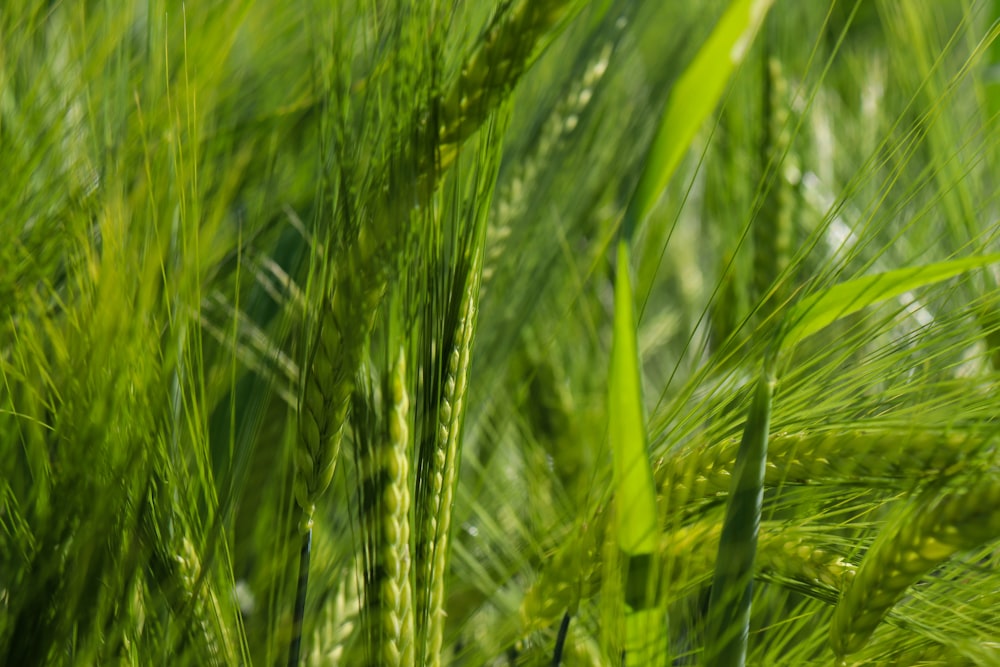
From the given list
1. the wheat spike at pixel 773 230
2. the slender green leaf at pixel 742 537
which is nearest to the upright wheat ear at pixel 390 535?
the slender green leaf at pixel 742 537

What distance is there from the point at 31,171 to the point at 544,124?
287 mm

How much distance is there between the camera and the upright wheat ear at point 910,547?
23 centimetres

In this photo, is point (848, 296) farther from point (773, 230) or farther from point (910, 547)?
point (773, 230)

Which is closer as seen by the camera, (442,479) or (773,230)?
(442,479)

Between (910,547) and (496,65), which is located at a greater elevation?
(496,65)

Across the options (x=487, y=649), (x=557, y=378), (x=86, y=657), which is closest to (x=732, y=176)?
(x=557, y=378)

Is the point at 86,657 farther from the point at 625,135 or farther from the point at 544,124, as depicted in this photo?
the point at 625,135

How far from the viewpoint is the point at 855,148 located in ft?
2.27

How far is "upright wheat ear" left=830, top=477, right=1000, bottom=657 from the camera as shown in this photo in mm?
229

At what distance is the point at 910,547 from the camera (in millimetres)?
246

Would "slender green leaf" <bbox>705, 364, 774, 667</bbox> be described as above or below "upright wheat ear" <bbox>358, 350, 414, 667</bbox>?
below

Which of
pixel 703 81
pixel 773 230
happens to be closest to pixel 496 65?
pixel 703 81

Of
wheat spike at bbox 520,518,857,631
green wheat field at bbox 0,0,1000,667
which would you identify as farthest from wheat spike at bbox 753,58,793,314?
wheat spike at bbox 520,518,857,631

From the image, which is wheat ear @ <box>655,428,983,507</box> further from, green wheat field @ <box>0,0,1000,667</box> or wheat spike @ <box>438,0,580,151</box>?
wheat spike @ <box>438,0,580,151</box>
